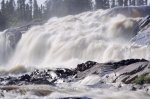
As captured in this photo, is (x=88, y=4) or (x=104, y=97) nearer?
(x=104, y=97)

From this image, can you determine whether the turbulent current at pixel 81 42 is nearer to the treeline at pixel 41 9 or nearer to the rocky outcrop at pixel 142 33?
the rocky outcrop at pixel 142 33

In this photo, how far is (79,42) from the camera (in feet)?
143

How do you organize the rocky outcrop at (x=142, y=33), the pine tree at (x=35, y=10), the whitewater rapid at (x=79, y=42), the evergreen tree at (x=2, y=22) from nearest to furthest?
the rocky outcrop at (x=142, y=33), the whitewater rapid at (x=79, y=42), the evergreen tree at (x=2, y=22), the pine tree at (x=35, y=10)

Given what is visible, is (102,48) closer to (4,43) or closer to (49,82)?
(49,82)

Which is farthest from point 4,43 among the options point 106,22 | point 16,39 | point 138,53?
point 138,53

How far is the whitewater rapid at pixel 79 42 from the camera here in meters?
38.0

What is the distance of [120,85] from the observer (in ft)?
78.3

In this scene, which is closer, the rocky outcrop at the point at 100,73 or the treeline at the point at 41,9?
the rocky outcrop at the point at 100,73

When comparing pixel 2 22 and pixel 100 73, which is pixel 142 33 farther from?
pixel 2 22

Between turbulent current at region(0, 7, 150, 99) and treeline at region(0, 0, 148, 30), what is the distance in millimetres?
36577

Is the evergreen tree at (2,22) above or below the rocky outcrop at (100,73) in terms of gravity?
below

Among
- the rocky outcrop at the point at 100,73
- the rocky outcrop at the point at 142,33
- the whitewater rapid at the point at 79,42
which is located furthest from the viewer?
the whitewater rapid at the point at 79,42

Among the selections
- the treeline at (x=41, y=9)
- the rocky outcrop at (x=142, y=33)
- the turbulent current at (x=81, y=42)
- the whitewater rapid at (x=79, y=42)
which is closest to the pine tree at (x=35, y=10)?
the treeline at (x=41, y=9)

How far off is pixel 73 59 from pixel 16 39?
18714mm
